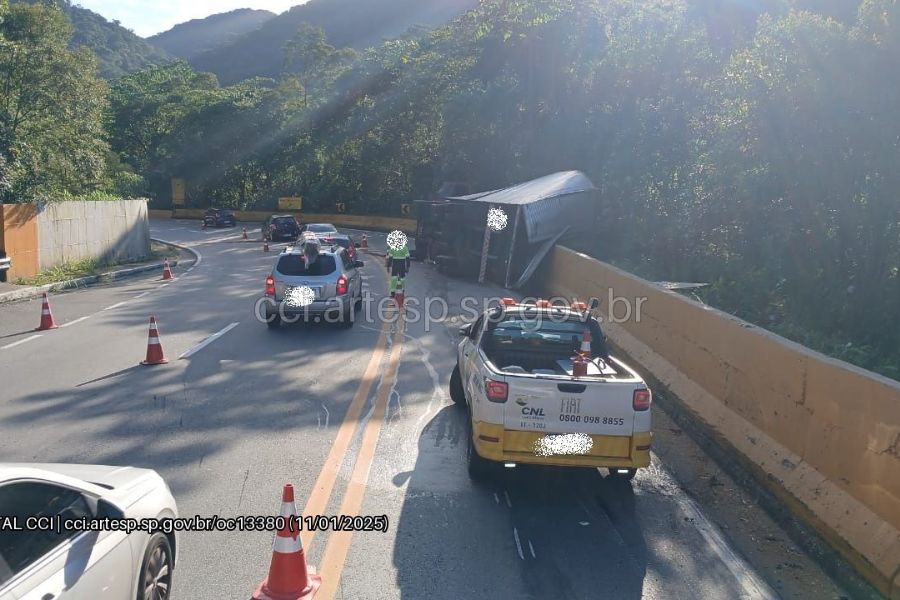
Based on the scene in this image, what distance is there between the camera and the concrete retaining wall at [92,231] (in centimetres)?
2498

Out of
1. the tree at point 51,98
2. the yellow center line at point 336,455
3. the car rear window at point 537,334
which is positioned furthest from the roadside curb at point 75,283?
the car rear window at point 537,334

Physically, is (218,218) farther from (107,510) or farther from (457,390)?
(107,510)

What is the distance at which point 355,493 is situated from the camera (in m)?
6.93

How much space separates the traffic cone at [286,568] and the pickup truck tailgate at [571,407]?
2397mm

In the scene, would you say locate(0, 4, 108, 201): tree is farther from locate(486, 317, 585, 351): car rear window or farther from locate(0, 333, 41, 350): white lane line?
locate(486, 317, 585, 351): car rear window

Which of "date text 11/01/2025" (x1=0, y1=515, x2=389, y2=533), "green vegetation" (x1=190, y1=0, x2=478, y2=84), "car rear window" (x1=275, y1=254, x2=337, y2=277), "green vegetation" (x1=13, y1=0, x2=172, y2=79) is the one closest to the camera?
"date text 11/01/2025" (x1=0, y1=515, x2=389, y2=533)

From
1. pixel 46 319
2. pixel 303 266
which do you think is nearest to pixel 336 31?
pixel 46 319

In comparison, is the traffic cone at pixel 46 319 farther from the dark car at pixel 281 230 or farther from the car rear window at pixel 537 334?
the dark car at pixel 281 230

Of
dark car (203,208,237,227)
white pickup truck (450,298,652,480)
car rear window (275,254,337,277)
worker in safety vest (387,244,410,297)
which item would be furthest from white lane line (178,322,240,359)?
dark car (203,208,237,227)

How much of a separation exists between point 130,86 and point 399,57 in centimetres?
4399

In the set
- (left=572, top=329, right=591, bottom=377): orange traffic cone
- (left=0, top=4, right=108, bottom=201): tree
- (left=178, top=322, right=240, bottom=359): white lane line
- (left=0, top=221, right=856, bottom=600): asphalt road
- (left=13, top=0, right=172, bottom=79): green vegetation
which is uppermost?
(left=13, top=0, right=172, bottom=79): green vegetation

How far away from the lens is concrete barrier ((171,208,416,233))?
6062 centimetres

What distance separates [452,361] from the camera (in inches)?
Answer: 510

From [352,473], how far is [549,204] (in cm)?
1733
